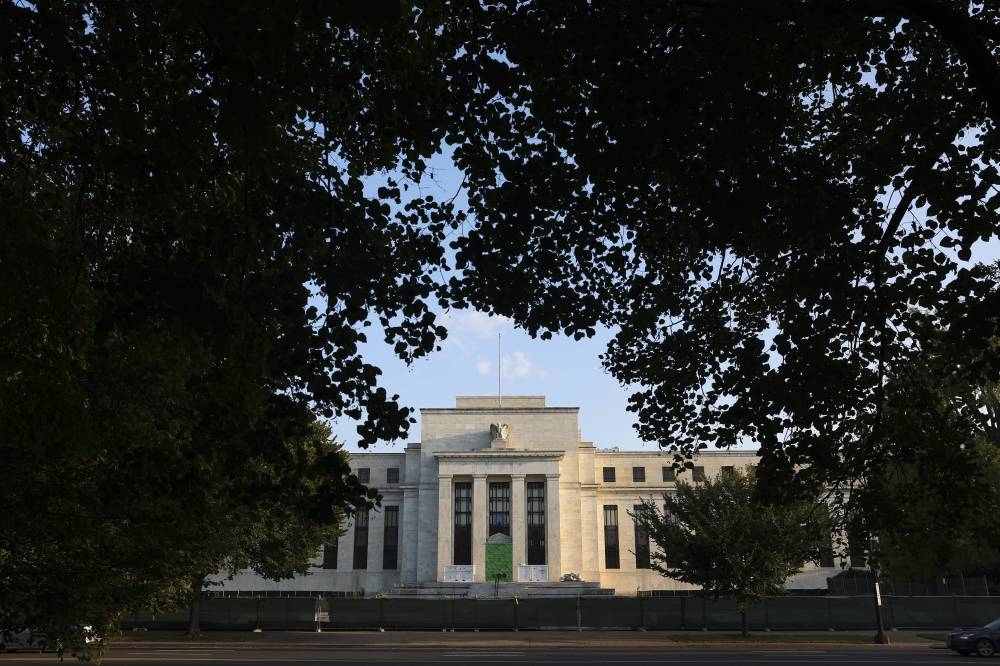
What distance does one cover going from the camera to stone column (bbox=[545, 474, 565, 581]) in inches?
2621

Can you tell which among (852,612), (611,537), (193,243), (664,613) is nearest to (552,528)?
(611,537)

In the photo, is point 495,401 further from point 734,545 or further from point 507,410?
point 734,545

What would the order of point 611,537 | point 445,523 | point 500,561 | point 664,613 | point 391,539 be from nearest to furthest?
point 664,613 → point 500,561 → point 445,523 → point 611,537 → point 391,539

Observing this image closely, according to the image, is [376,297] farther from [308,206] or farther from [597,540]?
[597,540]

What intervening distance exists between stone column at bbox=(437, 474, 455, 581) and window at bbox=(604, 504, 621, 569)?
548 inches

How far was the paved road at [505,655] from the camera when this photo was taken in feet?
80.8

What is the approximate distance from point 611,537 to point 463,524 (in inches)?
530


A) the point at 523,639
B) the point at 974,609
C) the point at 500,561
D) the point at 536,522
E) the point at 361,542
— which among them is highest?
the point at 536,522

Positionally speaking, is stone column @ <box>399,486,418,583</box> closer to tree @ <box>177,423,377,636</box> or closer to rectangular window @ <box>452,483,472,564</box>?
rectangular window @ <box>452,483,472,564</box>

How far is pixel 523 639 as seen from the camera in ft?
114

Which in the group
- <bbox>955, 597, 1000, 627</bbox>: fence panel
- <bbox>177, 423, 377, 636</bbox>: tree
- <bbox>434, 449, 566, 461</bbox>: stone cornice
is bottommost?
<bbox>955, 597, 1000, 627</bbox>: fence panel

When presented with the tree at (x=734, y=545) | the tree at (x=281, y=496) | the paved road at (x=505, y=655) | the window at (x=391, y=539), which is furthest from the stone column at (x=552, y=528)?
the tree at (x=281, y=496)

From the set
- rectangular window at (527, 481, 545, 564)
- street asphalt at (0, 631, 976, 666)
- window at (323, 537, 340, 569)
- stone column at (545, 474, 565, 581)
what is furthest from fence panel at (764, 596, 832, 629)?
window at (323, 537, 340, 569)

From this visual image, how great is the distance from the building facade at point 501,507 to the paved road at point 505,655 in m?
36.8
